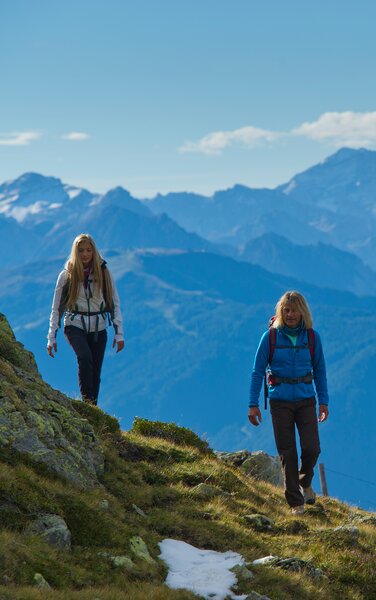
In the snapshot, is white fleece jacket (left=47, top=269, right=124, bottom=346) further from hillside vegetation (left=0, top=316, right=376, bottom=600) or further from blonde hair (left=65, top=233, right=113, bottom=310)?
hillside vegetation (left=0, top=316, right=376, bottom=600)

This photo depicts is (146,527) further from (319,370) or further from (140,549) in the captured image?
(319,370)

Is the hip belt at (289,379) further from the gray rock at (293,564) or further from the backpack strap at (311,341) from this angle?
the gray rock at (293,564)

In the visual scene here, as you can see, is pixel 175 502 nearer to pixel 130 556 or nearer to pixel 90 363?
pixel 130 556

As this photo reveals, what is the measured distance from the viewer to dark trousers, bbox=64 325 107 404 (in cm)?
1307

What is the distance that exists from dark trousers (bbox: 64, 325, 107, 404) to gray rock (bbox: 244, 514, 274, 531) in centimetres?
406

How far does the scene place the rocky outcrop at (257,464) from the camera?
15047 mm

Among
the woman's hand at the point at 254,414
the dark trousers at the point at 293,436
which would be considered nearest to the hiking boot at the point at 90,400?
the woman's hand at the point at 254,414

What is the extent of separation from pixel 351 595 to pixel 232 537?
5.54ft

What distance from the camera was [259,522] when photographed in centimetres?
1025

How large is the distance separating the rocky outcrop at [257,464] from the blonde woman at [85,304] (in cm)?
350

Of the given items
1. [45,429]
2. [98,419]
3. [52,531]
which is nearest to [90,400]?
[98,419]

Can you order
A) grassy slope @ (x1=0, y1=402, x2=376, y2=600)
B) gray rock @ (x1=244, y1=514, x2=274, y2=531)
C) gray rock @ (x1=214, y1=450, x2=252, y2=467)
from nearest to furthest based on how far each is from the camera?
grassy slope @ (x1=0, y1=402, x2=376, y2=600), gray rock @ (x1=244, y1=514, x2=274, y2=531), gray rock @ (x1=214, y1=450, x2=252, y2=467)

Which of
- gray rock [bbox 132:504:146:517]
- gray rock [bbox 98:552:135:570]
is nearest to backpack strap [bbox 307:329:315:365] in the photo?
gray rock [bbox 132:504:146:517]

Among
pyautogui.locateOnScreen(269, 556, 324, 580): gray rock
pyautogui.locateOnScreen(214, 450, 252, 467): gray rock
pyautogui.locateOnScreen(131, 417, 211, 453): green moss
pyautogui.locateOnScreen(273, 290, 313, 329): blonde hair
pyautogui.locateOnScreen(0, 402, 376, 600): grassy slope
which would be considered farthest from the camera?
pyautogui.locateOnScreen(214, 450, 252, 467): gray rock
